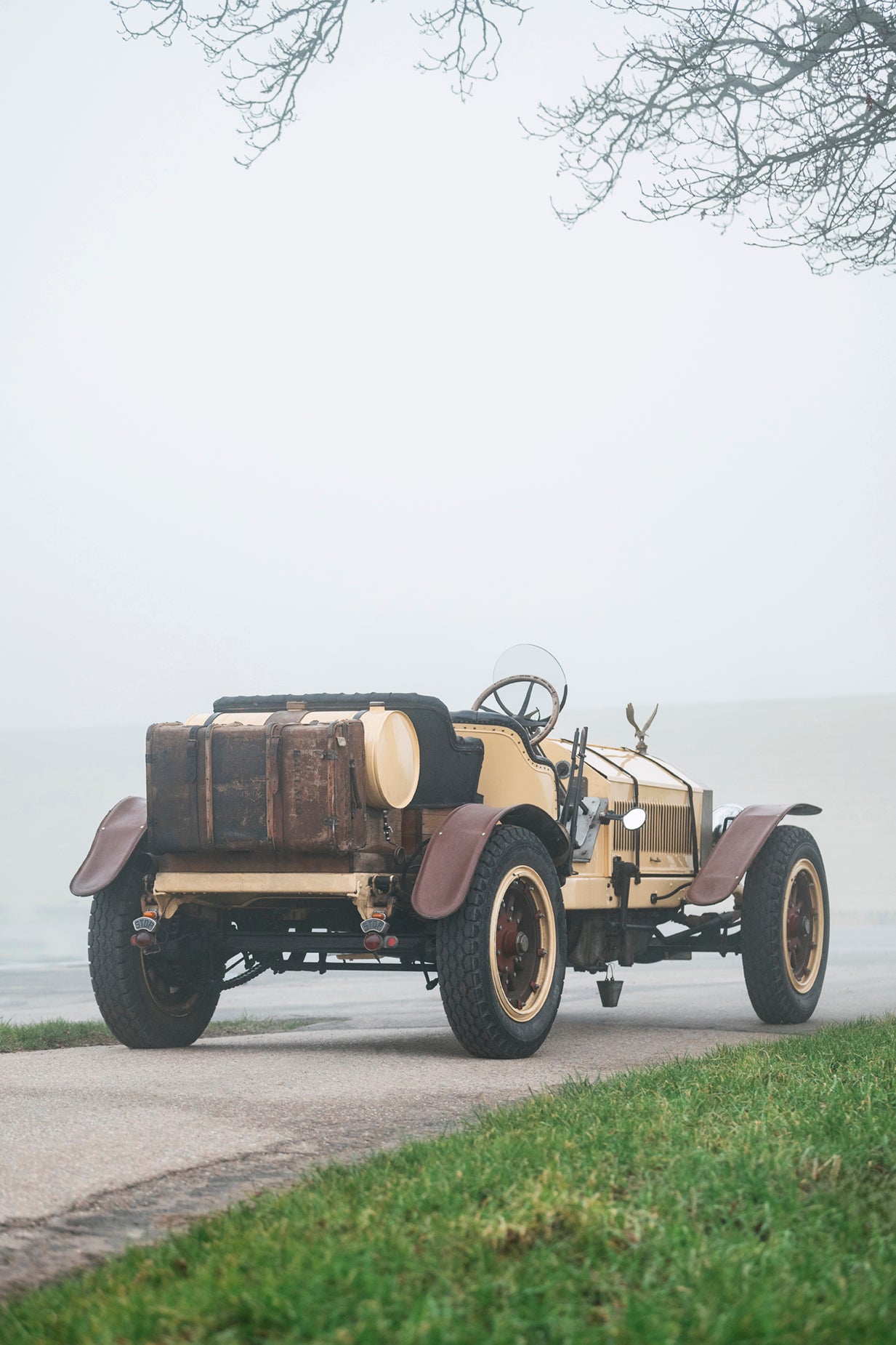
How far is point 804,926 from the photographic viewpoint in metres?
9.27

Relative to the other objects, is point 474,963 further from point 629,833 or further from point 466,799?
point 629,833

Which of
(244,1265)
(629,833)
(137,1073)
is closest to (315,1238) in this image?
(244,1265)

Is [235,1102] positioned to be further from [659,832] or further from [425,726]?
[659,832]

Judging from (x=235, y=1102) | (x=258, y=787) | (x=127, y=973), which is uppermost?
(x=258, y=787)

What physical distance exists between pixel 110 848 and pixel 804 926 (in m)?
4.25

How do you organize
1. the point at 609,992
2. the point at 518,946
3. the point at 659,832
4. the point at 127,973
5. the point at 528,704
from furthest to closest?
1. the point at 609,992
2. the point at 659,832
3. the point at 528,704
4. the point at 127,973
5. the point at 518,946

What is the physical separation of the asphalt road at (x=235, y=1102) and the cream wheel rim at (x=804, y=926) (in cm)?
32

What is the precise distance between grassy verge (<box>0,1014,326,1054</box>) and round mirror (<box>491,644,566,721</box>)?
104 inches

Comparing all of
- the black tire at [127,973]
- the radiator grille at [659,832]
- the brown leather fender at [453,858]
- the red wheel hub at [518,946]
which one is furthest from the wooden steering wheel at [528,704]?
the black tire at [127,973]

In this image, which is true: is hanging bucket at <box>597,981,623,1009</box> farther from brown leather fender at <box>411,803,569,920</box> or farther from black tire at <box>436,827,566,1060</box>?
brown leather fender at <box>411,803,569,920</box>

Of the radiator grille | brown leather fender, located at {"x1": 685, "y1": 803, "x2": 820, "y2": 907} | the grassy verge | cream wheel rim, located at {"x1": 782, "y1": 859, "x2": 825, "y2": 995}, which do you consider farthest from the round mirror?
the grassy verge

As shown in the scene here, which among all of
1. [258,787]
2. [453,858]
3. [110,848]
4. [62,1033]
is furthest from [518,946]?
[62,1033]

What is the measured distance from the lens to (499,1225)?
3.20 metres

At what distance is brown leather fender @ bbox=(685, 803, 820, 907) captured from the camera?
28.5 feet
